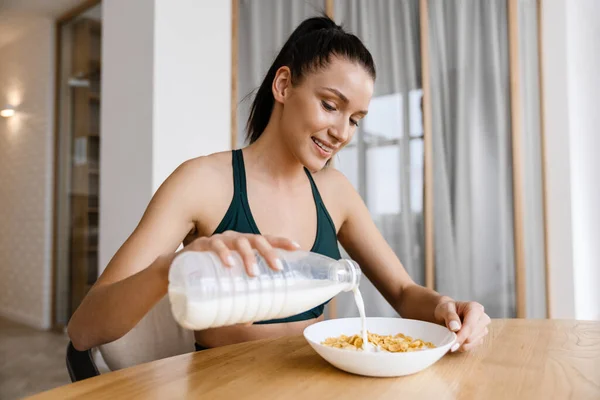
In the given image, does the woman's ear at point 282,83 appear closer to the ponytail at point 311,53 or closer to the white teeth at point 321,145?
the ponytail at point 311,53

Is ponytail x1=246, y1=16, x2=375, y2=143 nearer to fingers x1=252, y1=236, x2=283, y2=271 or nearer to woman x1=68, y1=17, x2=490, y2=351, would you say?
woman x1=68, y1=17, x2=490, y2=351

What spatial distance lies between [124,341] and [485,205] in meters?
1.88

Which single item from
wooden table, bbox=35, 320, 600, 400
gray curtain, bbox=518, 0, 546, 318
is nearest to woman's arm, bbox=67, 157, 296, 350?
wooden table, bbox=35, 320, 600, 400

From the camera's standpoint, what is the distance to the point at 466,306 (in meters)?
0.87

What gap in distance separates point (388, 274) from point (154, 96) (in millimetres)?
1744

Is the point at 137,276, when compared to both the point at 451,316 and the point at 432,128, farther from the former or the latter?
the point at 432,128

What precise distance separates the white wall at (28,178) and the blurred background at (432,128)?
75cm

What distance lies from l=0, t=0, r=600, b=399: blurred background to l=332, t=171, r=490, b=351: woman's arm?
114cm

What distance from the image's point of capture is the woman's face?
1.07 meters

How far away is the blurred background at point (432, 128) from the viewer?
222cm

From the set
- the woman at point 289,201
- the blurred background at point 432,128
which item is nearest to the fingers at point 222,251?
the woman at point 289,201

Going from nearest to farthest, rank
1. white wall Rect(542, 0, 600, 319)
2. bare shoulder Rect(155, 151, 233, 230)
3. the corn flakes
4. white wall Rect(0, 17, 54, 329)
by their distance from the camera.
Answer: the corn flakes
bare shoulder Rect(155, 151, 233, 230)
white wall Rect(542, 0, 600, 319)
white wall Rect(0, 17, 54, 329)

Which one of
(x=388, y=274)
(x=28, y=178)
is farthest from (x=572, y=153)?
(x=28, y=178)

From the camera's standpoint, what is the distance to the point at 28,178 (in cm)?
405
